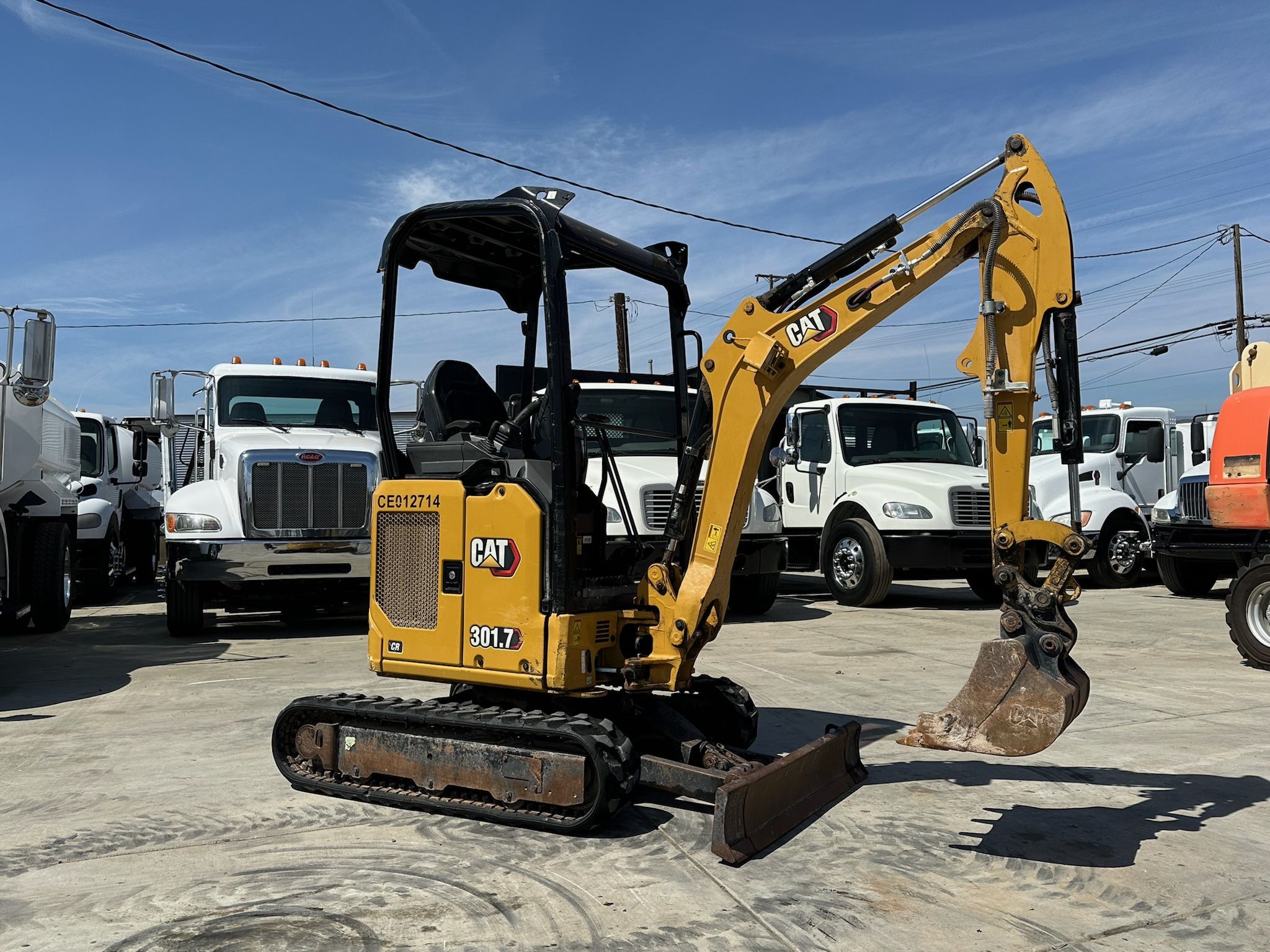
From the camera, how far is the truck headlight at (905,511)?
12641mm

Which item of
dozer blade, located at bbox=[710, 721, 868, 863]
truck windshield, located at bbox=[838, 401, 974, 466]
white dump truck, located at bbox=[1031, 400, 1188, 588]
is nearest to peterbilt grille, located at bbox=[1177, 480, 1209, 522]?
white dump truck, located at bbox=[1031, 400, 1188, 588]

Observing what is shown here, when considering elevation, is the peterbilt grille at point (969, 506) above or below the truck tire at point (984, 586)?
above

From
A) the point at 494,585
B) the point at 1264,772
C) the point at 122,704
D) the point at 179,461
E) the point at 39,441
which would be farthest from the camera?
the point at 179,461

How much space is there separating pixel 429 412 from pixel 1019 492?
9.32ft

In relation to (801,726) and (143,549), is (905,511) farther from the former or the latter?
(143,549)

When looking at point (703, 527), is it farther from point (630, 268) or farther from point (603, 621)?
point (630, 268)

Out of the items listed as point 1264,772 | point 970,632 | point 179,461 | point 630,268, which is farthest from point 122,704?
point 179,461

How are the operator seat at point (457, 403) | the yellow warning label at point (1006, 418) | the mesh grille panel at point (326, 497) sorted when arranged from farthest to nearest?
the mesh grille panel at point (326, 497), the operator seat at point (457, 403), the yellow warning label at point (1006, 418)

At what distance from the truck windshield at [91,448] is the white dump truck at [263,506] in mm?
4497

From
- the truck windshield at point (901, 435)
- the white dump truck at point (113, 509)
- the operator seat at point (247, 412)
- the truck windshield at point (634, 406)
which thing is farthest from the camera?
the white dump truck at point (113, 509)

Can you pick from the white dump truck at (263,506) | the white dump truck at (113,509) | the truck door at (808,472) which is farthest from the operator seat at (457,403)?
the white dump truck at (113,509)

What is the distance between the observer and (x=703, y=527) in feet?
16.2

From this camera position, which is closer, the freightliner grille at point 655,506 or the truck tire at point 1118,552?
the freightliner grille at point 655,506

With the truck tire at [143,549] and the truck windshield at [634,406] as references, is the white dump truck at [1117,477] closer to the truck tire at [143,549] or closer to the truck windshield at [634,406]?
the truck windshield at [634,406]
